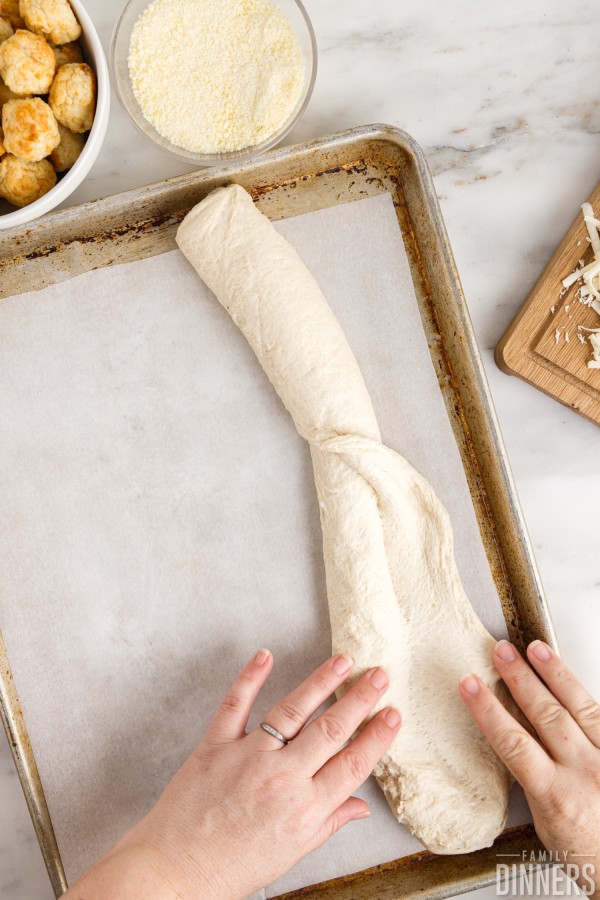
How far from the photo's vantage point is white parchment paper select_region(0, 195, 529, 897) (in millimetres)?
914

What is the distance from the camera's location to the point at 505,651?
2.89 ft

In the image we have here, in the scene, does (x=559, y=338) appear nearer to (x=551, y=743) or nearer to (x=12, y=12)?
(x=551, y=743)

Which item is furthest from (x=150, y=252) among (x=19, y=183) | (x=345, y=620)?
(x=345, y=620)

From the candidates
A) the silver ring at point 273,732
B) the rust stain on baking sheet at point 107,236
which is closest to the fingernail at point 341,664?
the silver ring at point 273,732

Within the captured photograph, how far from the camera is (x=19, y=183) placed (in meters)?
0.83

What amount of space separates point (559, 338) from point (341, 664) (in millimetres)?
529

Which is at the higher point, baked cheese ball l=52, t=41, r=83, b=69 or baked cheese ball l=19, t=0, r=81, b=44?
baked cheese ball l=19, t=0, r=81, b=44

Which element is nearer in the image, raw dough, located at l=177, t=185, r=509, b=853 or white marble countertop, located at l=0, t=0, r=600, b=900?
raw dough, located at l=177, t=185, r=509, b=853

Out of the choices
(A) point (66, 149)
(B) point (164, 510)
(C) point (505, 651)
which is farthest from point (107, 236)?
(C) point (505, 651)

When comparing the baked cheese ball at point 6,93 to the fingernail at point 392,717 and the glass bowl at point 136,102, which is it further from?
the fingernail at point 392,717

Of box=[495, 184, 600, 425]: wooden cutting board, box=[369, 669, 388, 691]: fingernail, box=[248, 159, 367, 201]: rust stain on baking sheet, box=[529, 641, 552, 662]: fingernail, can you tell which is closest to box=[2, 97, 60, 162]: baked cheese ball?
box=[248, 159, 367, 201]: rust stain on baking sheet

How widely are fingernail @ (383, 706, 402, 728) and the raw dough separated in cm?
2

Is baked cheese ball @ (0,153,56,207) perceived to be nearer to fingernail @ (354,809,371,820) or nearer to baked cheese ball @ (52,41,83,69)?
baked cheese ball @ (52,41,83,69)

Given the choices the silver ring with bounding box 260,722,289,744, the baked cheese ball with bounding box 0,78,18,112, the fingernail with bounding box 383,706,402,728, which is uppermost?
the baked cheese ball with bounding box 0,78,18,112
